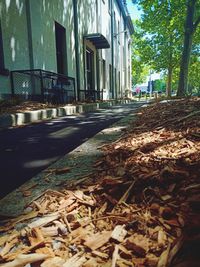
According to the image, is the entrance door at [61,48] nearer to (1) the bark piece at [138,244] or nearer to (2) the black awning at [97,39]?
(2) the black awning at [97,39]

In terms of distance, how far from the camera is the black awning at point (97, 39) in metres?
15.0

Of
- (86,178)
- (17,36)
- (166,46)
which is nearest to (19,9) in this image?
(17,36)

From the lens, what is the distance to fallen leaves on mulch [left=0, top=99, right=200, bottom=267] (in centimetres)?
91

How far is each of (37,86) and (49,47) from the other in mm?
2246

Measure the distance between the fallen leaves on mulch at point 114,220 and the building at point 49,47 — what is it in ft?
23.0

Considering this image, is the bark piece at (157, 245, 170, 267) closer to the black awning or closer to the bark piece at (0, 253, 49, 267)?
the bark piece at (0, 253, 49, 267)

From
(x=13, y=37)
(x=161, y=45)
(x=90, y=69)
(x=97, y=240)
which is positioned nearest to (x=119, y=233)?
(x=97, y=240)

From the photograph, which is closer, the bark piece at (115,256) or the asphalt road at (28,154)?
the bark piece at (115,256)

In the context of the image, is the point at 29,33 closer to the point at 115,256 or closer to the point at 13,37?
the point at 13,37

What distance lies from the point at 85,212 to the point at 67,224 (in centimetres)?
13

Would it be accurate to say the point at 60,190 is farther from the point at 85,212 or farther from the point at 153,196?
the point at 153,196

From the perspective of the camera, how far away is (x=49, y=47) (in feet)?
35.2

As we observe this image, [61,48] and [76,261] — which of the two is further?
[61,48]

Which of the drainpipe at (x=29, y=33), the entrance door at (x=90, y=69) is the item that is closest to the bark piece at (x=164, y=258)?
the drainpipe at (x=29, y=33)
